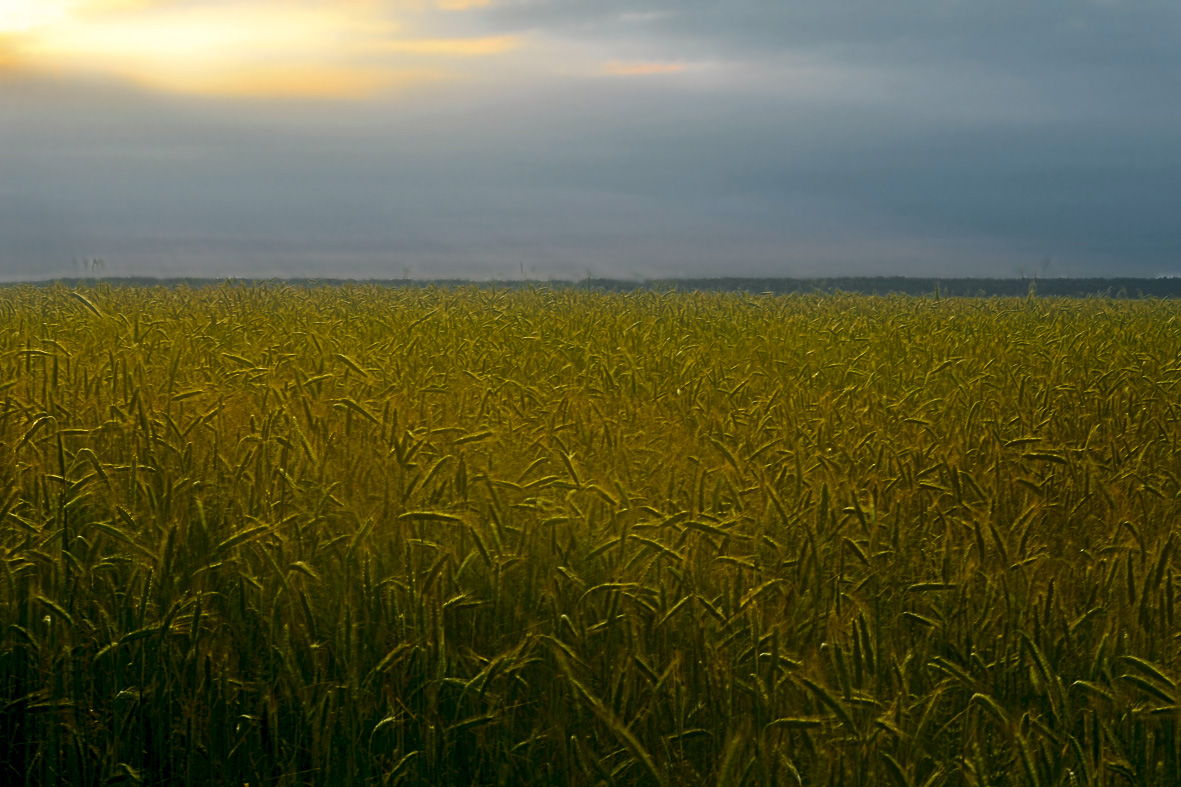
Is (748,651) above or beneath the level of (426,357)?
beneath

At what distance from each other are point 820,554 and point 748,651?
19.9 inches

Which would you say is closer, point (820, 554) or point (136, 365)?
point (820, 554)

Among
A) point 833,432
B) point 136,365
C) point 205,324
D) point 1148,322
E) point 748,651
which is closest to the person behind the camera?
point 748,651

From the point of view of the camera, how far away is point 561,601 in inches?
82.6

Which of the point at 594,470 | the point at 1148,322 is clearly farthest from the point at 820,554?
the point at 1148,322

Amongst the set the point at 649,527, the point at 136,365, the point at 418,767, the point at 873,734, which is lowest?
the point at 418,767

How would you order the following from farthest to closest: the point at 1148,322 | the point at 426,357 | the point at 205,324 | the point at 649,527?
the point at 1148,322, the point at 205,324, the point at 426,357, the point at 649,527

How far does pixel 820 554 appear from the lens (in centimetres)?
231

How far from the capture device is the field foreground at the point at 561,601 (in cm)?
177

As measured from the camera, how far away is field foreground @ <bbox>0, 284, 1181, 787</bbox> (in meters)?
1.77

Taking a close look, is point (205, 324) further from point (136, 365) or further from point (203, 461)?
point (203, 461)

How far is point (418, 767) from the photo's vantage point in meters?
1.77

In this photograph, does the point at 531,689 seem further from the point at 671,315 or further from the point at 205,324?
the point at 671,315

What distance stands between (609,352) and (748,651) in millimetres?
4056
